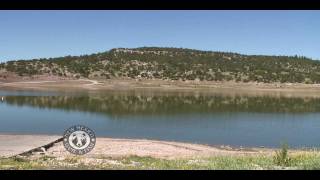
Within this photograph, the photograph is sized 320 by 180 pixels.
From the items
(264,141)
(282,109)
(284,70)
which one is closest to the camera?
(264,141)

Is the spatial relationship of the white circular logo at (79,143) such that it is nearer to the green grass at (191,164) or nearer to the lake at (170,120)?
the green grass at (191,164)

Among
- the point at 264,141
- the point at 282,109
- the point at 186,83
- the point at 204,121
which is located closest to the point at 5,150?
the point at 264,141

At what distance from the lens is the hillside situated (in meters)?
58.1

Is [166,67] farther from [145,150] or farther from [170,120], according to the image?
[145,150]

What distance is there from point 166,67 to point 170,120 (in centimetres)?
3777

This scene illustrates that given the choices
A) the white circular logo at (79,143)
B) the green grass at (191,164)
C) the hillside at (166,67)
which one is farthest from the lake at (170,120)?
the hillside at (166,67)

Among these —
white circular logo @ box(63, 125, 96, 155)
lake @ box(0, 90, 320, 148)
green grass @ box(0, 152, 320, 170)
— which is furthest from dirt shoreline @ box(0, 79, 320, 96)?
green grass @ box(0, 152, 320, 170)

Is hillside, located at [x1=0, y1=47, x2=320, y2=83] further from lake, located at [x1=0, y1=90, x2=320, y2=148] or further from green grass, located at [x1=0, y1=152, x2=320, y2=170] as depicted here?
green grass, located at [x1=0, y1=152, x2=320, y2=170]

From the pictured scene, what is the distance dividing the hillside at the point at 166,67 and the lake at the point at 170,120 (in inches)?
783

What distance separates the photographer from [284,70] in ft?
228

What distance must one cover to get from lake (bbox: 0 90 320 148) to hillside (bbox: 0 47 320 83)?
19.9 m

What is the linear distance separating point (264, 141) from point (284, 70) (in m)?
51.0

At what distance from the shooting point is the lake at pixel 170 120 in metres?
20.7
